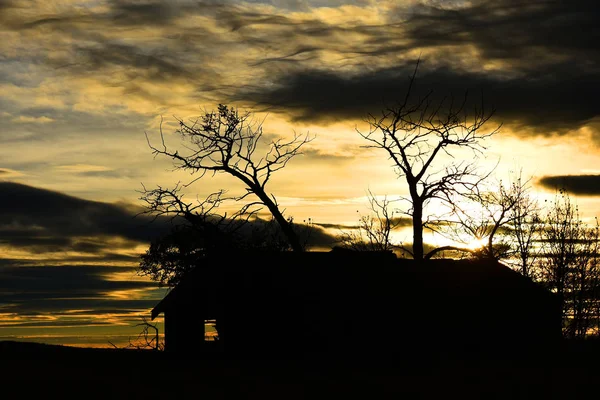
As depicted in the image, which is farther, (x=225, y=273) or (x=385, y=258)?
(x=385, y=258)

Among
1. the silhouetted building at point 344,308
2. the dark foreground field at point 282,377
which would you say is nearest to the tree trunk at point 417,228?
the silhouetted building at point 344,308

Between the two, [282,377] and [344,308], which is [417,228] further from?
[282,377]

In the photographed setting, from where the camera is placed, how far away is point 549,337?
1233 inches

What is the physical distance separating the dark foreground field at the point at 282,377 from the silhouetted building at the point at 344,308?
4.49 ft

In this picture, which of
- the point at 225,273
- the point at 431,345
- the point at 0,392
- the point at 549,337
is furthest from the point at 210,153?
the point at 0,392

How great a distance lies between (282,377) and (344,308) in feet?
23.1

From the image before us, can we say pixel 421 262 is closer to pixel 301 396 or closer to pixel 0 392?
pixel 301 396

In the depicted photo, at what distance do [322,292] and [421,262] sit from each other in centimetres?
603

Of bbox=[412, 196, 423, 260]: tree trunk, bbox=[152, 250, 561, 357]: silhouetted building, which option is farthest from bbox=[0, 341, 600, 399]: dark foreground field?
bbox=[412, 196, 423, 260]: tree trunk

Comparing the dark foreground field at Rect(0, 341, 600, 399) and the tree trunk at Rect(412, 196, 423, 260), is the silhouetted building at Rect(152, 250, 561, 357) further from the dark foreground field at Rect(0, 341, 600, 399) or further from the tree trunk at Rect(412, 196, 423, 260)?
the tree trunk at Rect(412, 196, 423, 260)

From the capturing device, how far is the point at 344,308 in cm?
2794

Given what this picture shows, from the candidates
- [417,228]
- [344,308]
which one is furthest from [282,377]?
[417,228]

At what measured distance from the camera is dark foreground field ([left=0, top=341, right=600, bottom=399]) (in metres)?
18.4

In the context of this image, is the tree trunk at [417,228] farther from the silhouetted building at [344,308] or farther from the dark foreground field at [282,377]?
the dark foreground field at [282,377]
